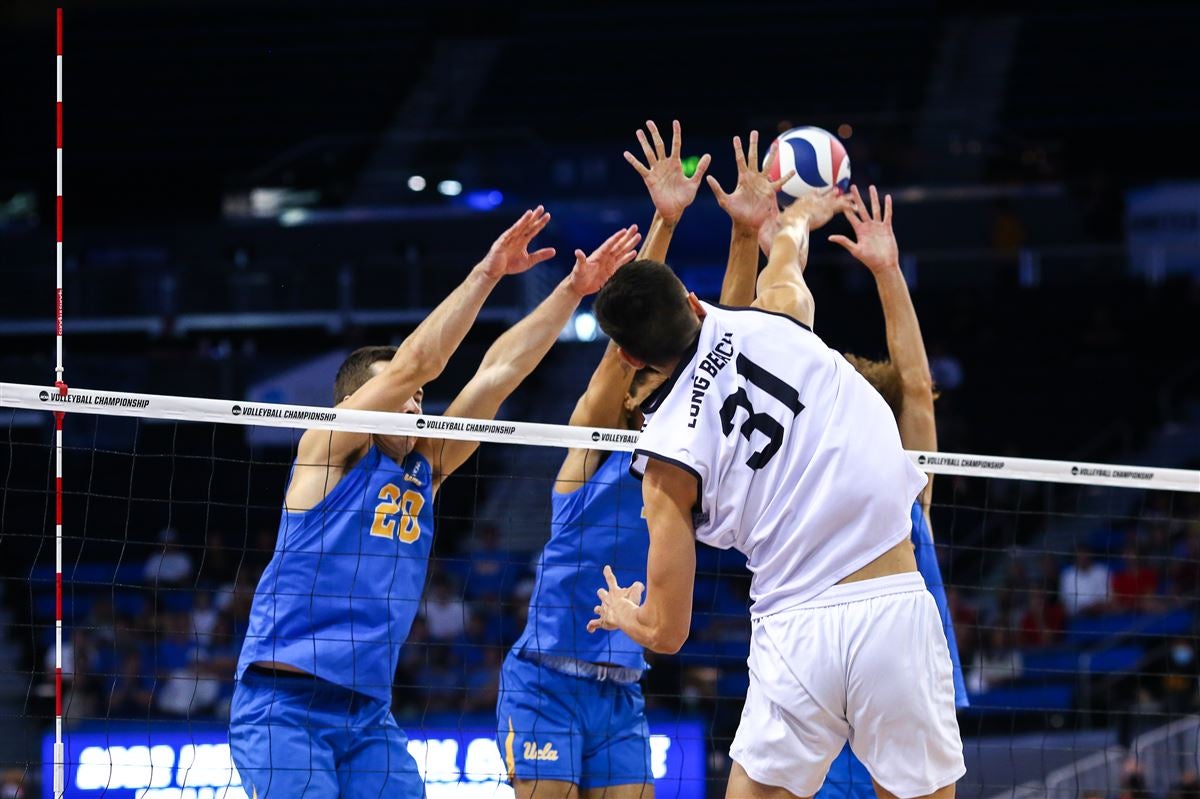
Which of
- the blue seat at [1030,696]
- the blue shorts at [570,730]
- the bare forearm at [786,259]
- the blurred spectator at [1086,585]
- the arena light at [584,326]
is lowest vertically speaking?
the blue seat at [1030,696]

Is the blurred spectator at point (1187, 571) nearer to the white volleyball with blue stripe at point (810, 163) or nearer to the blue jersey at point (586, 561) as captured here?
the white volleyball with blue stripe at point (810, 163)

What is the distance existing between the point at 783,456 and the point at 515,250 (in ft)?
6.24

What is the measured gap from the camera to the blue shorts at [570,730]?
19.4 feet

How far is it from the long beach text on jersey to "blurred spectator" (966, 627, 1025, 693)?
9077 mm

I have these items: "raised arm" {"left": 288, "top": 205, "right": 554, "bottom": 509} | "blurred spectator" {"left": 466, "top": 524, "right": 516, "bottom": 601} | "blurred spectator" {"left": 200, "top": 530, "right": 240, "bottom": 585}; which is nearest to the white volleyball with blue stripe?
"raised arm" {"left": 288, "top": 205, "right": 554, "bottom": 509}

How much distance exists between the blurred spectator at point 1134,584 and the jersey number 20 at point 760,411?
33.5ft

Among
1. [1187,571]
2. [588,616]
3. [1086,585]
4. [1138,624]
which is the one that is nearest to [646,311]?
[588,616]

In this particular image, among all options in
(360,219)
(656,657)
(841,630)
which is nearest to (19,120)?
(360,219)

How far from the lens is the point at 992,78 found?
23844 millimetres

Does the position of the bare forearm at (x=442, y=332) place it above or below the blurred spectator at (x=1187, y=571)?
above

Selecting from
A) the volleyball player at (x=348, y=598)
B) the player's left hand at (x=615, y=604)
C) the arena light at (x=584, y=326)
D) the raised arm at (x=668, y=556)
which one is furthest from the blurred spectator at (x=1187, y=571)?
the raised arm at (x=668, y=556)

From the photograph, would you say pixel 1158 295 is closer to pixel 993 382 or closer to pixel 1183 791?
pixel 993 382

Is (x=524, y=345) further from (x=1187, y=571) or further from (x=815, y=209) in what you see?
(x=1187, y=571)

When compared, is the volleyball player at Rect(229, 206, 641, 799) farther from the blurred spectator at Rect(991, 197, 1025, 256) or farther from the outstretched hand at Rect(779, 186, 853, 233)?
the blurred spectator at Rect(991, 197, 1025, 256)
